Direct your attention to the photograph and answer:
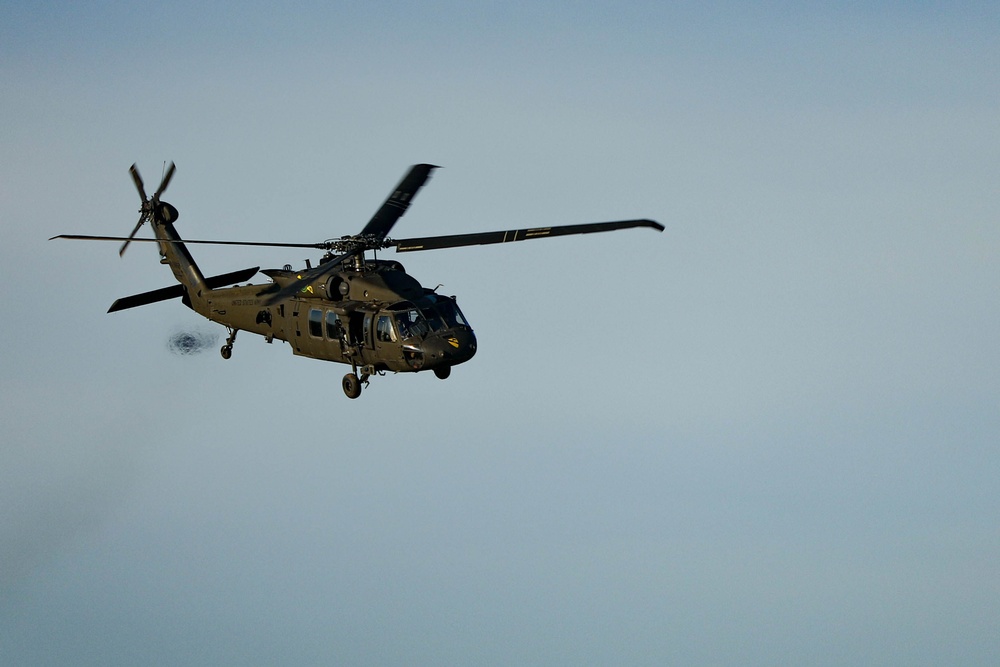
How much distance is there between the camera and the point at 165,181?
57.1 meters

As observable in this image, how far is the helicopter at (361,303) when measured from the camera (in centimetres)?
4847

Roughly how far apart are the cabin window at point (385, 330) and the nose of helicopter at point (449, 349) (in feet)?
4.31

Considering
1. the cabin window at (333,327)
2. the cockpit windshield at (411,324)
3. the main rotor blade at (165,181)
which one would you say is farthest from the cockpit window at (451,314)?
the main rotor blade at (165,181)

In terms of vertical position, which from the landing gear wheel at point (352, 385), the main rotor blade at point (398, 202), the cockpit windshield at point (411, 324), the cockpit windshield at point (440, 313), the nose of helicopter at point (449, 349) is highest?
the main rotor blade at point (398, 202)

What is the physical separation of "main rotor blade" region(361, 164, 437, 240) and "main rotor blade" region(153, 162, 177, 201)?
984 centimetres

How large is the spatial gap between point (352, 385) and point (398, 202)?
25.5 feet

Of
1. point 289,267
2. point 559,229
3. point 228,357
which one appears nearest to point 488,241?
point 559,229

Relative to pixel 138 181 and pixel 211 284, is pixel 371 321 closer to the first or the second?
pixel 211 284

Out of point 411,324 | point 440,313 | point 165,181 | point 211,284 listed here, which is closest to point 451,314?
point 440,313

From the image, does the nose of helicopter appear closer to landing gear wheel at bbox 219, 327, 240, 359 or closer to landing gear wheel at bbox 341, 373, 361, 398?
landing gear wheel at bbox 341, 373, 361, 398

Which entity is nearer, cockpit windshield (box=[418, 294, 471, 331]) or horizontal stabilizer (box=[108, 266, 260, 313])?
cockpit windshield (box=[418, 294, 471, 331])

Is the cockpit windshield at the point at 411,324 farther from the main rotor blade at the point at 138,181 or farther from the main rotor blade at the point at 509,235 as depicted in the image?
the main rotor blade at the point at 138,181

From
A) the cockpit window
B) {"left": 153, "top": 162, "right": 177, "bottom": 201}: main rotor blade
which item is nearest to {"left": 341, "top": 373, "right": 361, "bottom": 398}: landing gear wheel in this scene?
the cockpit window

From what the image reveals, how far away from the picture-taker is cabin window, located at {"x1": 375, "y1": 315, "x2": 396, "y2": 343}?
4884 centimetres
